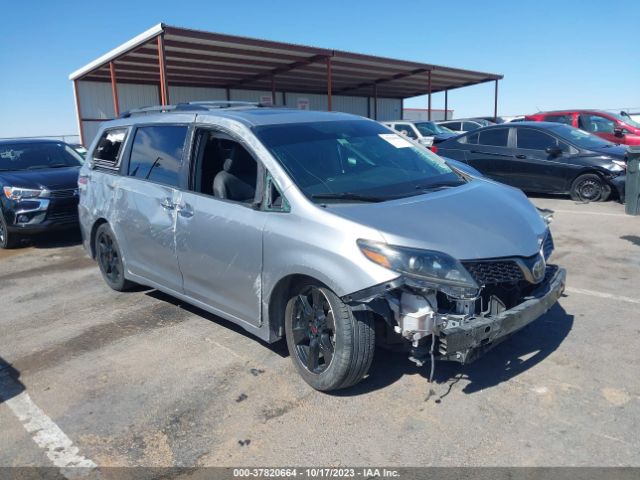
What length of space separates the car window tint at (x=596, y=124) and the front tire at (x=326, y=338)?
532 inches

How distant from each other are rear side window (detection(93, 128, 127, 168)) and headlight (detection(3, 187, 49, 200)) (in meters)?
2.66

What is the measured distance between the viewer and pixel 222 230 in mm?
3670

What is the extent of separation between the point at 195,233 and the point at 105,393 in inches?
49.9

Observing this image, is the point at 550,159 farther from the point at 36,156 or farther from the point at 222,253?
the point at 36,156

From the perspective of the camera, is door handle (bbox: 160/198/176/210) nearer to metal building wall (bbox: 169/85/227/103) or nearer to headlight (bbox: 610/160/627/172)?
headlight (bbox: 610/160/627/172)

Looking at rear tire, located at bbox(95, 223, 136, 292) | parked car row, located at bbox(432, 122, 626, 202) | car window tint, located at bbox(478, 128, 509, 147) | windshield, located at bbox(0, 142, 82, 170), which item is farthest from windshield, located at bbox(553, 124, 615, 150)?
windshield, located at bbox(0, 142, 82, 170)

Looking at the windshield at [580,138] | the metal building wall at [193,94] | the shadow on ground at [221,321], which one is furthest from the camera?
the metal building wall at [193,94]

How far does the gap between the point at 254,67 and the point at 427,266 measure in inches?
733

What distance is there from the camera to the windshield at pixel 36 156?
838 cm

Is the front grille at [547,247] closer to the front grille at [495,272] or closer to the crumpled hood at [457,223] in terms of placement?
the crumpled hood at [457,223]

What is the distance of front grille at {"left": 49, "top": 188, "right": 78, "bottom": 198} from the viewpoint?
301 inches

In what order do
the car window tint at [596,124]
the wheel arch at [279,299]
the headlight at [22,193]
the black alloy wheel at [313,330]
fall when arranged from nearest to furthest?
the black alloy wheel at [313,330]
the wheel arch at [279,299]
the headlight at [22,193]
the car window tint at [596,124]

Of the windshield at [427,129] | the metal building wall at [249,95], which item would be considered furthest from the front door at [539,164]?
the metal building wall at [249,95]

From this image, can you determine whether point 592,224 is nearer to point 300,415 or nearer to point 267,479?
point 300,415
